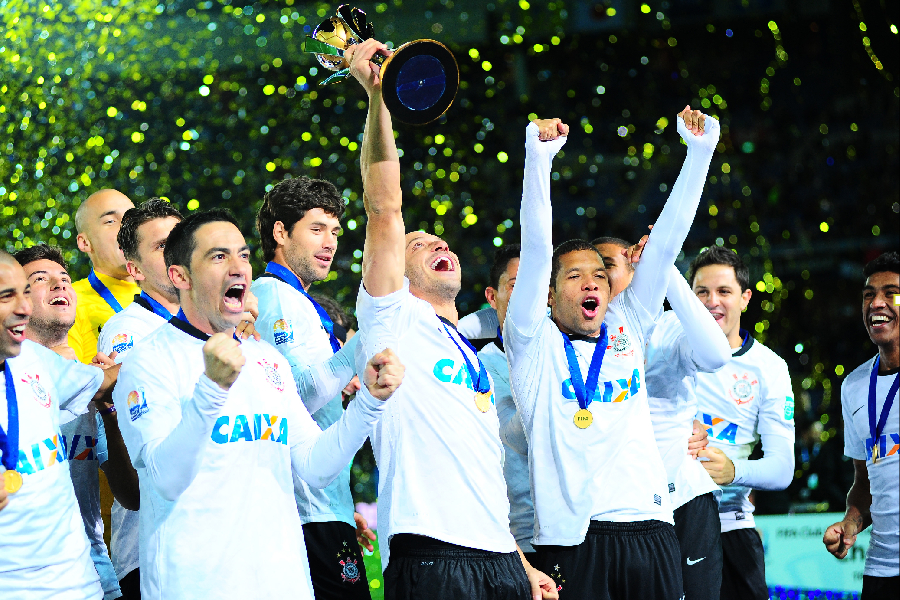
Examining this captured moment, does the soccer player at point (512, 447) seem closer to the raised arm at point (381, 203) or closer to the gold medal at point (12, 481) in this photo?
the raised arm at point (381, 203)

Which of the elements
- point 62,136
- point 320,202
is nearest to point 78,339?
point 320,202

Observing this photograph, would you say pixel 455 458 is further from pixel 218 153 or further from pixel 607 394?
pixel 218 153

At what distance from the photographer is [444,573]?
2.92m

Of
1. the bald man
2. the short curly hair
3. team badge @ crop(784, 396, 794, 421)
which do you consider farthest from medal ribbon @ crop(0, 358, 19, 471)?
team badge @ crop(784, 396, 794, 421)

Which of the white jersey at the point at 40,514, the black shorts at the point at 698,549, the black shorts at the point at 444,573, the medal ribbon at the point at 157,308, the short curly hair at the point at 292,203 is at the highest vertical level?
the short curly hair at the point at 292,203

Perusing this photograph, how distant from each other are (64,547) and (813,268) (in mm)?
12250

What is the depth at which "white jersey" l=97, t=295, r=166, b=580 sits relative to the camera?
3420 mm

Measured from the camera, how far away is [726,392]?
4918 millimetres

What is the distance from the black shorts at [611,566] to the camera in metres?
3.42

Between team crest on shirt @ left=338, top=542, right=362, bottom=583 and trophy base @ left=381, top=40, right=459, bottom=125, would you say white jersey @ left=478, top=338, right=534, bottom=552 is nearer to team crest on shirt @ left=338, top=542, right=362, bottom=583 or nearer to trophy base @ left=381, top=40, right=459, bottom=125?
team crest on shirt @ left=338, top=542, right=362, bottom=583

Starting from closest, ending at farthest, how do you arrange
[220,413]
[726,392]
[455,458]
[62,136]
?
[220,413], [455,458], [726,392], [62,136]

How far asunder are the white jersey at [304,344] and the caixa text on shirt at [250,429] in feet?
2.39

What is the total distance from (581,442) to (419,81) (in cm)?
147

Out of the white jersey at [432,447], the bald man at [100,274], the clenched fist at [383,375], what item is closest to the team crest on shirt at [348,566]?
the white jersey at [432,447]
